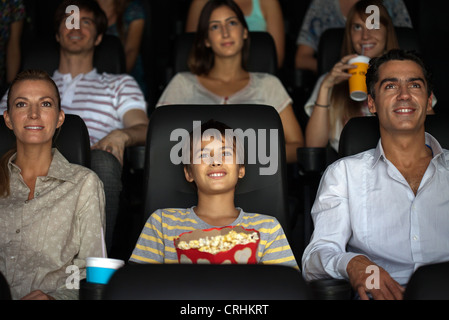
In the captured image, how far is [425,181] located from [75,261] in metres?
1.05

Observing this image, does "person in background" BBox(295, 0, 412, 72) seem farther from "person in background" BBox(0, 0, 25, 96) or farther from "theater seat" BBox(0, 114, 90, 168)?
"theater seat" BBox(0, 114, 90, 168)

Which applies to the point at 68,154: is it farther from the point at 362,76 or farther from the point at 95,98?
the point at 362,76

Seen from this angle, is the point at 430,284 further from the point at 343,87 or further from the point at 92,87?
the point at 92,87

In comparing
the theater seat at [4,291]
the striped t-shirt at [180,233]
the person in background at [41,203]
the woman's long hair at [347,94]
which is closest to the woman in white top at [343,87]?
the woman's long hair at [347,94]

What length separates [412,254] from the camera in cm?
201

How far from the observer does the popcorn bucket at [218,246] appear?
6.27ft

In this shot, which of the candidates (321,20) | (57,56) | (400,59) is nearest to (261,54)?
(321,20)

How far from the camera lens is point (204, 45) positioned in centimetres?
317

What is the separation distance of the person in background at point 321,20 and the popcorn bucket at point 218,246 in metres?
1.87

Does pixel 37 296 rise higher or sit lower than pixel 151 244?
lower

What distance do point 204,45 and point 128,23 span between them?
84cm

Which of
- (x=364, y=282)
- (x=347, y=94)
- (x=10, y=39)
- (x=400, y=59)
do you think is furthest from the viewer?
(x=10, y=39)

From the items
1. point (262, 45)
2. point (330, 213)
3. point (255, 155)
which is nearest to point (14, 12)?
point (262, 45)

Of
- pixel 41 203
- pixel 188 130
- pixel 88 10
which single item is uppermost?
pixel 88 10
